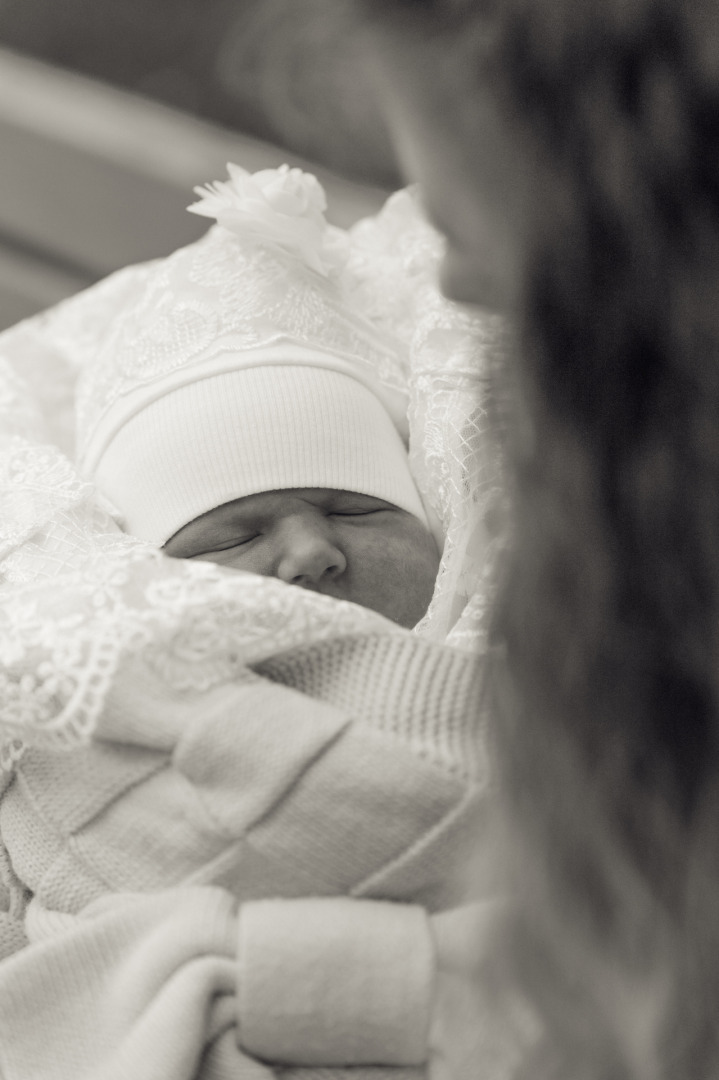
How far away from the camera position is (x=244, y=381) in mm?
1008

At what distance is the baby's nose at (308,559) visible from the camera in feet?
2.89

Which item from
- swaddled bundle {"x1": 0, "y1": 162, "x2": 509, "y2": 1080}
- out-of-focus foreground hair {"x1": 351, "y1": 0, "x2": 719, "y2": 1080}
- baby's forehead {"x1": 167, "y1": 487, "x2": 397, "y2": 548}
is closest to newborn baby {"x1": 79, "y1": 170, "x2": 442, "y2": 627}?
baby's forehead {"x1": 167, "y1": 487, "x2": 397, "y2": 548}

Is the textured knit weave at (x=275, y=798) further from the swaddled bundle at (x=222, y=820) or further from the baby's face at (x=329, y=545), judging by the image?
the baby's face at (x=329, y=545)

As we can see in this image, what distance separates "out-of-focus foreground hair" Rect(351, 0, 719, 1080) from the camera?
1.14 ft

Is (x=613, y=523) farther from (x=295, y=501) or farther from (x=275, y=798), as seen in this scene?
(x=295, y=501)

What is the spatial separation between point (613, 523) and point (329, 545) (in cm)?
55

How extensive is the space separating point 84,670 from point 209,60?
1.40 meters

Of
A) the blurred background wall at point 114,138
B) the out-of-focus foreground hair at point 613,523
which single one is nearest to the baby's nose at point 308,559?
the out-of-focus foreground hair at point 613,523

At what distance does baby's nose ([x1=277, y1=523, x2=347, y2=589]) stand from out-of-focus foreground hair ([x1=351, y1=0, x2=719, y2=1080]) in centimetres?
45

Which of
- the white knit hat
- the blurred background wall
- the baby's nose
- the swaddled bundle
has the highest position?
the blurred background wall

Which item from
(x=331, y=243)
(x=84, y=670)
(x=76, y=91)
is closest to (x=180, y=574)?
(x=84, y=670)

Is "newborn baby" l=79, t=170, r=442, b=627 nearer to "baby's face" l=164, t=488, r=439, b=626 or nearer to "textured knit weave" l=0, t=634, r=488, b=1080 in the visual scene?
"baby's face" l=164, t=488, r=439, b=626

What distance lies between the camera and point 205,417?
986 mm

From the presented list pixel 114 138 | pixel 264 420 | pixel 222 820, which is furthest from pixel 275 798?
pixel 114 138
